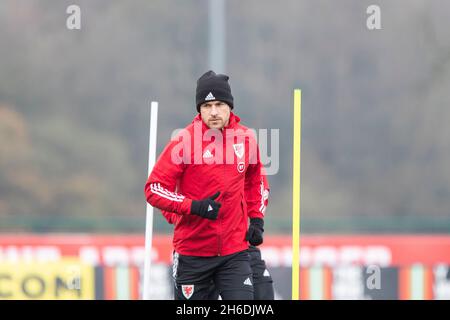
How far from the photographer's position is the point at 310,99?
20.8 metres

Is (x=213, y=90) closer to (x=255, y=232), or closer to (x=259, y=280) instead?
(x=255, y=232)

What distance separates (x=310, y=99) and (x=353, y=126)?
1226 millimetres

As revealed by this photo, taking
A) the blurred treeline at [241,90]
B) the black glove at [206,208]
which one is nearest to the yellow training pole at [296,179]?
the black glove at [206,208]

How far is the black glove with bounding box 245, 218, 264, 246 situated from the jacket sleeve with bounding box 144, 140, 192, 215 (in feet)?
1.82

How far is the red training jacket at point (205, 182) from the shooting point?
216 inches

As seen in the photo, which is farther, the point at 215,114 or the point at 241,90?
the point at 241,90

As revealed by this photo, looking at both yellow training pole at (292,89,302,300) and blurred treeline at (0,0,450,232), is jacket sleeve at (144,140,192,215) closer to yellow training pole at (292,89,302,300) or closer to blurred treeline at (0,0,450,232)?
yellow training pole at (292,89,302,300)

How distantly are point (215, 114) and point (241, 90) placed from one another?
14418 millimetres

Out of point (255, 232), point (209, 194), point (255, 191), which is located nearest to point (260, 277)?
point (255, 232)

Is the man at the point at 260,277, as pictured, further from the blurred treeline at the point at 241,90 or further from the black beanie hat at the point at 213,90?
the blurred treeline at the point at 241,90

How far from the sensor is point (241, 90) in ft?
65.4

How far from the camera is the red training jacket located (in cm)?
548

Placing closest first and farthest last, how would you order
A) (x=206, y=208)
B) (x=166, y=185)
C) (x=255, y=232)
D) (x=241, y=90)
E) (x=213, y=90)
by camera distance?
1. (x=206, y=208)
2. (x=166, y=185)
3. (x=213, y=90)
4. (x=255, y=232)
5. (x=241, y=90)

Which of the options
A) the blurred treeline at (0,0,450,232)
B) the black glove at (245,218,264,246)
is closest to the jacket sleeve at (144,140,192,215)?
the black glove at (245,218,264,246)
